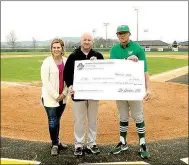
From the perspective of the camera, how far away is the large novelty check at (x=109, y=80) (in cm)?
496

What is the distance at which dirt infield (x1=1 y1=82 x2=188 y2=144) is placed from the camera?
7.35m

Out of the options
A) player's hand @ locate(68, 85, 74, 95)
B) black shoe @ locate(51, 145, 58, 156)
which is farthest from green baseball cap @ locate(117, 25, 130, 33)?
black shoe @ locate(51, 145, 58, 156)

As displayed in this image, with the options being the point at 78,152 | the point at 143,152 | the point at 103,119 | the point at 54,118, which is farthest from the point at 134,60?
the point at 103,119

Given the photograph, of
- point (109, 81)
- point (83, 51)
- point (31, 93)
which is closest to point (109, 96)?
point (109, 81)

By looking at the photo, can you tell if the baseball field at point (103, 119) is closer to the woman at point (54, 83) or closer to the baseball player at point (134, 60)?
the baseball player at point (134, 60)

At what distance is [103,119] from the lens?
8.87 metres

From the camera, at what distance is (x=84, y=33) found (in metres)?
4.86

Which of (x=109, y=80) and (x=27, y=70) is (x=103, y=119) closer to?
(x=109, y=80)

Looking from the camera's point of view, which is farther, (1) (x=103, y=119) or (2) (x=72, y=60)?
(1) (x=103, y=119)

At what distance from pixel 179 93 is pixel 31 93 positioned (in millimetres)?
6037

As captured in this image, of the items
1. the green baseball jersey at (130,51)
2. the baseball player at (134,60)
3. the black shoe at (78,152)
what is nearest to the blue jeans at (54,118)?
the black shoe at (78,152)

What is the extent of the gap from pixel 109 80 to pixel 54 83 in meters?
0.88

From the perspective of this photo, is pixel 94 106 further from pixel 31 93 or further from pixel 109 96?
pixel 31 93

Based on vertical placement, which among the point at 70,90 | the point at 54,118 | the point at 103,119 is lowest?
the point at 103,119
